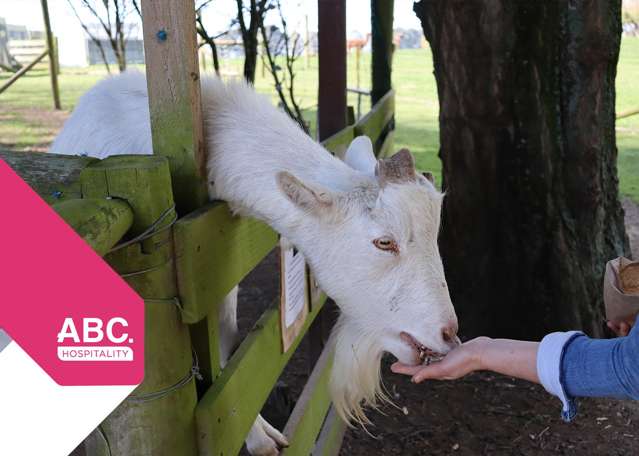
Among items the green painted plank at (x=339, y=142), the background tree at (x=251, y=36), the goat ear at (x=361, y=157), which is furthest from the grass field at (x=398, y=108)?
the goat ear at (x=361, y=157)

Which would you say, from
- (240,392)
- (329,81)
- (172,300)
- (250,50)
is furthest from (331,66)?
(172,300)

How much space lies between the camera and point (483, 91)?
388 cm

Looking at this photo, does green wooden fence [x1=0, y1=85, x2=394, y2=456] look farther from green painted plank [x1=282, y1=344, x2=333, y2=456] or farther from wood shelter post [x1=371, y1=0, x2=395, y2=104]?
wood shelter post [x1=371, y1=0, x2=395, y2=104]

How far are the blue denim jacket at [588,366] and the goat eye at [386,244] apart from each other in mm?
509

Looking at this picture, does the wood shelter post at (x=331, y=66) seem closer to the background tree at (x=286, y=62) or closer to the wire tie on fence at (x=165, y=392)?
the background tree at (x=286, y=62)

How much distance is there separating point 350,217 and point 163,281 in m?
0.69

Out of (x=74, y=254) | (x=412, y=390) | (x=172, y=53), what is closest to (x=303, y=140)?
(x=172, y=53)

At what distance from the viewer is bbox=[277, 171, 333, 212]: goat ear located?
6.24 feet

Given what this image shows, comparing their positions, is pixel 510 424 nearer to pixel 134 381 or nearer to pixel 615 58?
pixel 615 58

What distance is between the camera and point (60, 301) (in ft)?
3.08

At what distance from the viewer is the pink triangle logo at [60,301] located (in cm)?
91

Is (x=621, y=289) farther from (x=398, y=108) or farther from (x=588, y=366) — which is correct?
(x=398, y=108)

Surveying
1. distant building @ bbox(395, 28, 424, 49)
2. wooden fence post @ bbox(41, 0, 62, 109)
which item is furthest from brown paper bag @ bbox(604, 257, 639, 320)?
distant building @ bbox(395, 28, 424, 49)

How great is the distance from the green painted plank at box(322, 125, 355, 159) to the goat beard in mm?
996
